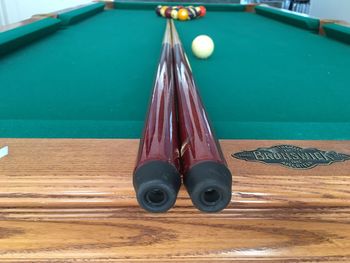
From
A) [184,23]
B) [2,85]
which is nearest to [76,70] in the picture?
[2,85]

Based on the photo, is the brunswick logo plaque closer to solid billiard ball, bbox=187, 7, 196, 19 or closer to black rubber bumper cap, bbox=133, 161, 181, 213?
black rubber bumper cap, bbox=133, 161, 181, 213

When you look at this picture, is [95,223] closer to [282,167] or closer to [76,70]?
[282,167]

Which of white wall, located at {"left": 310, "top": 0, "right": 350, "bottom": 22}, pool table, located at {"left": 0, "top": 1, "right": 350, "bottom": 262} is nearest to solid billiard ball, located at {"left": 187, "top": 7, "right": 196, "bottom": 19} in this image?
pool table, located at {"left": 0, "top": 1, "right": 350, "bottom": 262}

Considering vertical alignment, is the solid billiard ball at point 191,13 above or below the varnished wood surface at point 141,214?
above

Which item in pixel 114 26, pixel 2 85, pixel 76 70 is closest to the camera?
pixel 2 85

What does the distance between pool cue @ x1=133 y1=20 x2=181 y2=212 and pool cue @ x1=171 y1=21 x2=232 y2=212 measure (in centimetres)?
1

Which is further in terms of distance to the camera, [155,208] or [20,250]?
[20,250]

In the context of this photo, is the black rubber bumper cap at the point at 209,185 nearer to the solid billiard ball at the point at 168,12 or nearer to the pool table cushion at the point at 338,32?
the pool table cushion at the point at 338,32

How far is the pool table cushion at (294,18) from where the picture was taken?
7.16 feet

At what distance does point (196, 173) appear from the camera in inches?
17.6

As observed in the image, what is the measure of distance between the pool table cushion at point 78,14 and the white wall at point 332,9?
2636 millimetres

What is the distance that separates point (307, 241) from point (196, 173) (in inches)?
12.1

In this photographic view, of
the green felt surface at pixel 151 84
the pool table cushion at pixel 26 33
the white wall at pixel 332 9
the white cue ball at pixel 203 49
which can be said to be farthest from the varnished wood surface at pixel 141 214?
the white wall at pixel 332 9

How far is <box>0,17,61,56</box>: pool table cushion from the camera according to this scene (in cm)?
146
